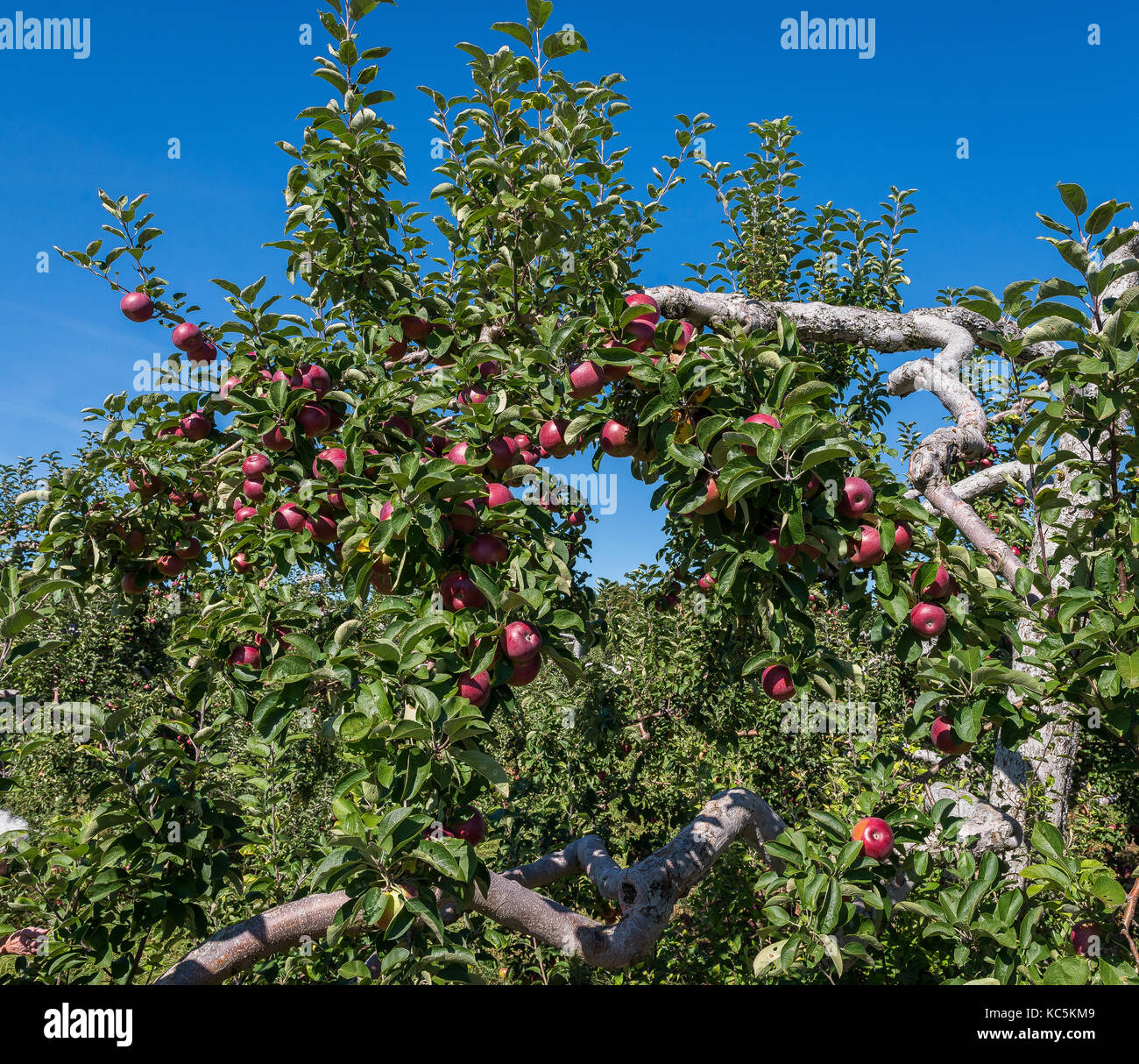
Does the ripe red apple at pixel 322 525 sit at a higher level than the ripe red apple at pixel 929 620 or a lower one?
higher

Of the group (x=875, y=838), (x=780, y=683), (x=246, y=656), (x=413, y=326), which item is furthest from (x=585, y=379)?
(x=875, y=838)

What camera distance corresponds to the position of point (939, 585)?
1864 millimetres

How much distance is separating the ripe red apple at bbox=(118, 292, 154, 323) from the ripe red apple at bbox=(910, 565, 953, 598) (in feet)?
9.76

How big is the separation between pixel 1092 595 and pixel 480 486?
5.23 feet

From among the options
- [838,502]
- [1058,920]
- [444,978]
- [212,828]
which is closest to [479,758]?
[444,978]

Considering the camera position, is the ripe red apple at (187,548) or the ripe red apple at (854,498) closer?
the ripe red apple at (854,498)

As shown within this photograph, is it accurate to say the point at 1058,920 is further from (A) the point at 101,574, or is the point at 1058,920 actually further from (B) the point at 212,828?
(A) the point at 101,574

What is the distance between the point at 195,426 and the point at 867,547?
2.44m

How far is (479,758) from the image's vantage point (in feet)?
4.62

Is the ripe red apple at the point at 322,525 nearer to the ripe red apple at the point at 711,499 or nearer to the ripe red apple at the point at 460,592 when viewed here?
the ripe red apple at the point at 460,592

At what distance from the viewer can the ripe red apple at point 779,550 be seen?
5.80ft

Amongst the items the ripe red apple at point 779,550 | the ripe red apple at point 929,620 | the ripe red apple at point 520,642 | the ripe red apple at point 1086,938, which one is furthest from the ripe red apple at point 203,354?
the ripe red apple at point 1086,938

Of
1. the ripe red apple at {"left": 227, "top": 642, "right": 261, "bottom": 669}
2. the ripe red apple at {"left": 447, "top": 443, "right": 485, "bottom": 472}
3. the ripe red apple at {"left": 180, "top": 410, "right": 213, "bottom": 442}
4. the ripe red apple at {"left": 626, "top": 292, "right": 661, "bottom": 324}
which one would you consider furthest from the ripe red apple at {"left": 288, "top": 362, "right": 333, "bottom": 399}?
the ripe red apple at {"left": 626, "top": 292, "right": 661, "bottom": 324}

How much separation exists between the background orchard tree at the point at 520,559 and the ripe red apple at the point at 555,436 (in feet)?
0.03
